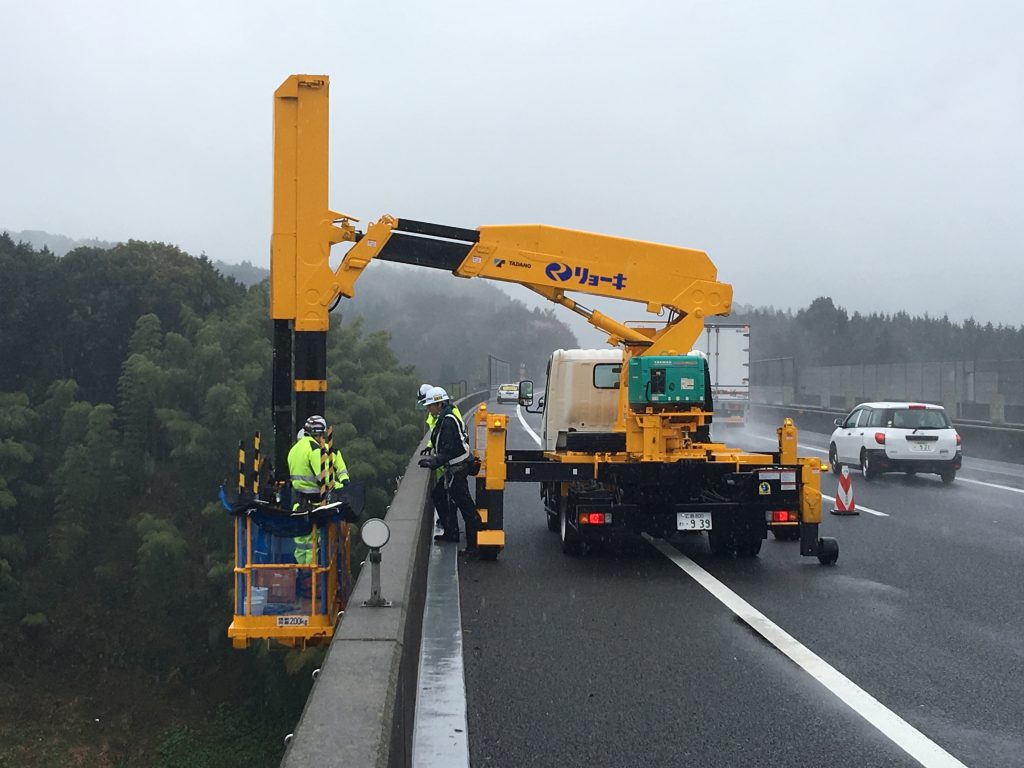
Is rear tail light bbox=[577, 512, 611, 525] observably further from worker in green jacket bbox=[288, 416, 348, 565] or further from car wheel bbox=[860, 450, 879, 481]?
car wheel bbox=[860, 450, 879, 481]

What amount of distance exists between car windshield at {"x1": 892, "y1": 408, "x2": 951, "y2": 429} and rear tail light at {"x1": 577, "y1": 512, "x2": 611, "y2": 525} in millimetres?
12431

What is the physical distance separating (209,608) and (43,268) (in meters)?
26.3

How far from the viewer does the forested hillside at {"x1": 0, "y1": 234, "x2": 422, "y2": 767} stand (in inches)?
1631

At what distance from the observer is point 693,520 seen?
1097cm

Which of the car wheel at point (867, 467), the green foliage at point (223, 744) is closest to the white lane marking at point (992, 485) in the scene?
the car wheel at point (867, 467)

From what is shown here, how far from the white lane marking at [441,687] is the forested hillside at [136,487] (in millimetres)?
23999

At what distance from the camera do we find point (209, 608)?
161 ft

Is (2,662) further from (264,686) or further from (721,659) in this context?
(721,659)

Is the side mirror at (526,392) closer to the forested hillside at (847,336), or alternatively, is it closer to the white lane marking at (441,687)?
the white lane marking at (441,687)

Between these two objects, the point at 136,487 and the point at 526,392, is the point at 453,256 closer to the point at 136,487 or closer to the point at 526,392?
the point at 526,392

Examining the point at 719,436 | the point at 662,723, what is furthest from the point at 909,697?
the point at 719,436

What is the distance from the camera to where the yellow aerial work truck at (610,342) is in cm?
1049

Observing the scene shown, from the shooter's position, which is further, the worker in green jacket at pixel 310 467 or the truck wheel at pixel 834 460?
the truck wheel at pixel 834 460

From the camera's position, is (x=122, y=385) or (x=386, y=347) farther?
(x=386, y=347)
